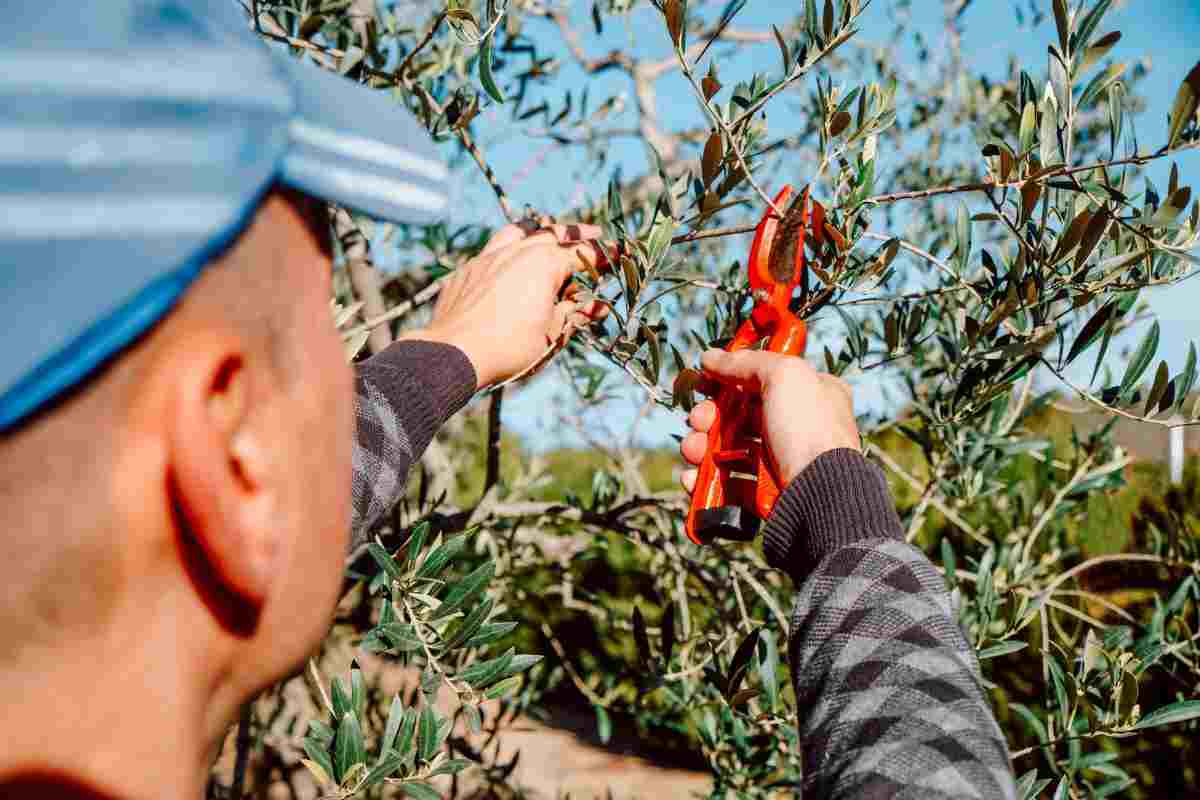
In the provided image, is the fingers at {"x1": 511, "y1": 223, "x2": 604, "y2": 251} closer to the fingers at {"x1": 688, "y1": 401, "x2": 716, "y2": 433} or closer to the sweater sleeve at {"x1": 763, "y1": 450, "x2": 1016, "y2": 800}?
the fingers at {"x1": 688, "y1": 401, "x2": 716, "y2": 433}

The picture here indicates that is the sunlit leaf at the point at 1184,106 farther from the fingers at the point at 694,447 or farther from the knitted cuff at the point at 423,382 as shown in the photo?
the knitted cuff at the point at 423,382

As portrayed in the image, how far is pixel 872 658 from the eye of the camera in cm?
114

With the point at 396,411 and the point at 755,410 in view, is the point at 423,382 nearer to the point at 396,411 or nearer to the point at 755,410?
the point at 396,411

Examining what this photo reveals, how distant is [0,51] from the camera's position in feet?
2.14

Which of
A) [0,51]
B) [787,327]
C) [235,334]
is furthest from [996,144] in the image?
[0,51]

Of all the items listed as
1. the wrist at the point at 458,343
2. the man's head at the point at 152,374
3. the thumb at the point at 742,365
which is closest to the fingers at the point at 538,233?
the wrist at the point at 458,343

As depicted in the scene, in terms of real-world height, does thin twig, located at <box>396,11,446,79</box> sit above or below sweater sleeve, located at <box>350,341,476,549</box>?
above

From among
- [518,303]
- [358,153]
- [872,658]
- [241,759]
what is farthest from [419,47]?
[241,759]

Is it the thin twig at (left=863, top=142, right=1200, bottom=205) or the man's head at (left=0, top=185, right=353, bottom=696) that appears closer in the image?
the man's head at (left=0, top=185, right=353, bottom=696)

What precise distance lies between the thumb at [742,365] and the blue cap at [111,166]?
865 millimetres

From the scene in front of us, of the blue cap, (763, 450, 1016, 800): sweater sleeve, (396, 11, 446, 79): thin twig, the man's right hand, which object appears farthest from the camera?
(396, 11, 446, 79): thin twig

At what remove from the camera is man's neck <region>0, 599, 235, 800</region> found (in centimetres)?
68

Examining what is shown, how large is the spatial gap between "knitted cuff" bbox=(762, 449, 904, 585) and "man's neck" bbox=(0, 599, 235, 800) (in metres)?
0.79

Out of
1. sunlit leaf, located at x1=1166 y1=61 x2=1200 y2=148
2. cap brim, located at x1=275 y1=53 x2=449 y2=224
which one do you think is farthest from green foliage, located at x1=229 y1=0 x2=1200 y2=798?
cap brim, located at x1=275 y1=53 x2=449 y2=224
